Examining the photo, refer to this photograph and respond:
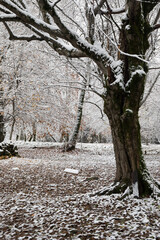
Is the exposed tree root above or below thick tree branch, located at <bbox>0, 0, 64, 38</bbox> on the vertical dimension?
below

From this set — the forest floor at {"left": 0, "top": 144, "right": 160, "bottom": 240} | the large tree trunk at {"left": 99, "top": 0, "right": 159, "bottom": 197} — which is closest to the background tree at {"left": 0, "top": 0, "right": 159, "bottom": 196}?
the large tree trunk at {"left": 99, "top": 0, "right": 159, "bottom": 197}

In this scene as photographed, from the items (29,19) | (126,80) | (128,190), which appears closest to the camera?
(29,19)

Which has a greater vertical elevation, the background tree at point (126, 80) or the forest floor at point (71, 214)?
the background tree at point (126, 80)

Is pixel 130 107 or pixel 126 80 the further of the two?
pixel 126 80

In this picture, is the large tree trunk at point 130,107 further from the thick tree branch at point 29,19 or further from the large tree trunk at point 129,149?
the thick tree branch at point 29,19

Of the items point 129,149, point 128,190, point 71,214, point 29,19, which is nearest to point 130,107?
point 129,149

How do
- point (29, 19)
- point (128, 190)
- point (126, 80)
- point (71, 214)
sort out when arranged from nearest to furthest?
1. point (71, 214)
2. point (29, 19)
3. point (128, 190)
4. point (126, 80)

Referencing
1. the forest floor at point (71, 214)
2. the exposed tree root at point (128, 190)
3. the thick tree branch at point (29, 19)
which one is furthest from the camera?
the exposed tree root at point (128, 190)

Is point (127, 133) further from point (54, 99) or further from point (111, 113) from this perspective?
point (54, 99)

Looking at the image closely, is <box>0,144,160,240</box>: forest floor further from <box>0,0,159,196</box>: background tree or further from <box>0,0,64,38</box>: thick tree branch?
<box>0,0,64,38</box>: thick tree branch

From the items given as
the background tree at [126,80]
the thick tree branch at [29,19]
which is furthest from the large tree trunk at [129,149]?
the thick tree branch at [29,19]

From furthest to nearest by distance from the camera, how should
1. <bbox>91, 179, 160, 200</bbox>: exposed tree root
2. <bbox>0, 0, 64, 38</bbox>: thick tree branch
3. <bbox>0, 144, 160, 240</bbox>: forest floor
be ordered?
<bbox>91, 179, 160, 200</bbox>: exposed tree root < <bbox>0, 0, 64, 38</bbox>: thick tree branch < <bbox>0, 144, 160, 240</bbox>: forest floor

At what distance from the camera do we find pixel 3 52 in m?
12.4

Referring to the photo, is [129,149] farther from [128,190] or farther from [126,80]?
[126,80]
